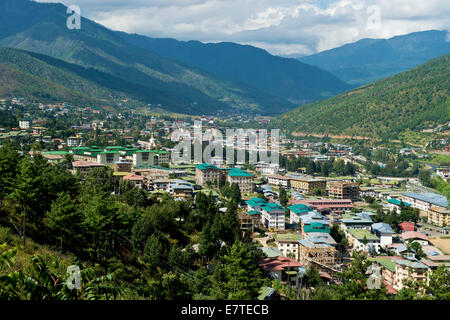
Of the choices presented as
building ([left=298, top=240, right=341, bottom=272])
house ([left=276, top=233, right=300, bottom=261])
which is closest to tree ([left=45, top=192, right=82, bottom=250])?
building ([left=298, top=240, right=341, bottom=272])

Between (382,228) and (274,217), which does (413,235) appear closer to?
(382,228)

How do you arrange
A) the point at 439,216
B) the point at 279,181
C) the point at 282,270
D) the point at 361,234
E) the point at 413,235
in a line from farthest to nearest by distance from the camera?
1. the point at 279,181
2. the point at 439,216
3. the point at 413,235
4. the point at 361,234
5. the point at 282,270

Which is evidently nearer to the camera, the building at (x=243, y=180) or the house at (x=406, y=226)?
the house at (x=406, y=226)

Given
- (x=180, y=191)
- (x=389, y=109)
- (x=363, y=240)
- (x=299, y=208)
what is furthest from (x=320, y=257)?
(x=389, y=109)

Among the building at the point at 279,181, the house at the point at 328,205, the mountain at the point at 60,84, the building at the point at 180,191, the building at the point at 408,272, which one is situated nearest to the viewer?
the building at the point at 408,272

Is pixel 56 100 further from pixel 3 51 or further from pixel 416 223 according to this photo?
pixel 416 223

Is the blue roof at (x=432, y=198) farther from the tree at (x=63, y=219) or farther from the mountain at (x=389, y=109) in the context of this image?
the mountain at (x=389, y=109)

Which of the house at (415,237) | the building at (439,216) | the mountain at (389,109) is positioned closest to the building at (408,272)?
the house at (415,237)

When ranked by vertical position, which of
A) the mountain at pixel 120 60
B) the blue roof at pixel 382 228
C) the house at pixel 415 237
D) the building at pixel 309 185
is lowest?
the house at pixel 415 237
